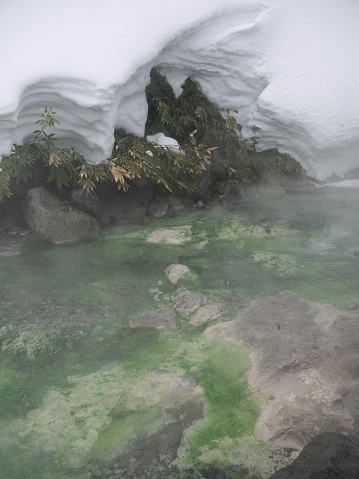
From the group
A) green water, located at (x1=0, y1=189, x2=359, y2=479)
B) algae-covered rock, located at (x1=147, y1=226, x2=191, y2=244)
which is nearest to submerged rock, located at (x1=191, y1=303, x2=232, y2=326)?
green water, located at (x1=0, y1=189, x2=359, y2=479)

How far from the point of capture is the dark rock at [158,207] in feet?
18.7

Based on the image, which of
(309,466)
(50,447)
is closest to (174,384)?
(50,447)

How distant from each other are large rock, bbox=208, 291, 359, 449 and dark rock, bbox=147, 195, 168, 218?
2.50 m

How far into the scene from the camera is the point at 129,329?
344 centimetres

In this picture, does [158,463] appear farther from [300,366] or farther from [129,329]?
[129,329]

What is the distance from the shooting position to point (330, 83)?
638 centimetres

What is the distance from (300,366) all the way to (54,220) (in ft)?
11.0

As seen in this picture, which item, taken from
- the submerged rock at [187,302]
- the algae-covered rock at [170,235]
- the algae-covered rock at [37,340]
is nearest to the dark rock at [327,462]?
the submerged rock at [187,302]

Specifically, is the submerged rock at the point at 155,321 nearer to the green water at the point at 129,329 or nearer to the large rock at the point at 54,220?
the green water at the point at 129,329

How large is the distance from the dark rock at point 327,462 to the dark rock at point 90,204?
4.03 m

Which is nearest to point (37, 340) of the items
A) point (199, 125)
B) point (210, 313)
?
point (210, 313)

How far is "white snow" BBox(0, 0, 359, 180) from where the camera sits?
482cm

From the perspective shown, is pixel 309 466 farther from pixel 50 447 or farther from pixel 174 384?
pixel 50 447

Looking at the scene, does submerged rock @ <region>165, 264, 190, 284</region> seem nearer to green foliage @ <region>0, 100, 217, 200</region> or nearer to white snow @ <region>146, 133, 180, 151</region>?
green foliage @ <region>0, 100, 217, 200</region>
